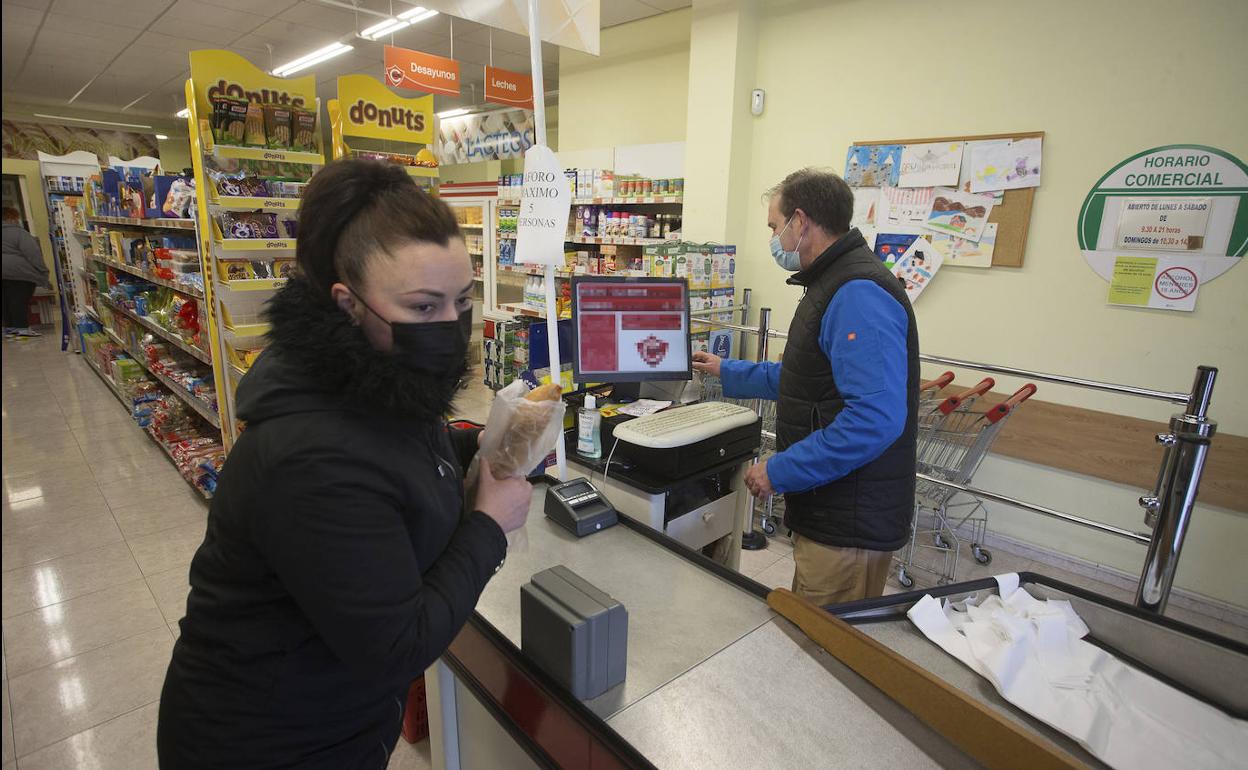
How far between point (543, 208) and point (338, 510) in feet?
4.41

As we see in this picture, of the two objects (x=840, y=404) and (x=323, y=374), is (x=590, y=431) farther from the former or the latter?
(x=323, y=374)

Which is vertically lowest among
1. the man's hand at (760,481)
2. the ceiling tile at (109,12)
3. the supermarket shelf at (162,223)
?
the man's hand at (760,481)

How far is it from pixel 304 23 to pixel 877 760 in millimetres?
8612

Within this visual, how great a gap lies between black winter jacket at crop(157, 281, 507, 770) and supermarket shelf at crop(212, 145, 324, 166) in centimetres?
274

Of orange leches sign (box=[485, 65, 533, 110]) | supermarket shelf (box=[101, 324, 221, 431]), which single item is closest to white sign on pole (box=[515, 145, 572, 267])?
supermarket shelf (box=[101, 324, 221, 431])

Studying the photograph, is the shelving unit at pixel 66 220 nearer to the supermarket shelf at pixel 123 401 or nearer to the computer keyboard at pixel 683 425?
the supermarket shelf at pixel 123 401

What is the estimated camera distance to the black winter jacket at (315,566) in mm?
972

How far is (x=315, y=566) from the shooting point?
963 millimetres

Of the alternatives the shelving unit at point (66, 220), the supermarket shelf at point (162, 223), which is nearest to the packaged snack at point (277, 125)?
the supermarket shelf at point (162, 223)

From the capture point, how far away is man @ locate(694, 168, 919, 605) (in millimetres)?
1884

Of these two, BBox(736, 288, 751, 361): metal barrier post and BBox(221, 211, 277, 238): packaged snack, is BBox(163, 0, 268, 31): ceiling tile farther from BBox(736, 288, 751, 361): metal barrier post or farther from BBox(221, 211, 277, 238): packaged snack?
BBox(736, 288, 751, 361): metal barrier post

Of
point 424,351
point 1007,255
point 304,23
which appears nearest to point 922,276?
point 1007,255

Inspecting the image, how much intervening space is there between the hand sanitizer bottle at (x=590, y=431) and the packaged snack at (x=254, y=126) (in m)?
2.44

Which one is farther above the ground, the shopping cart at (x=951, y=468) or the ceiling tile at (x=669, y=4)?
the ceiling tile at (x=669, y=4)
